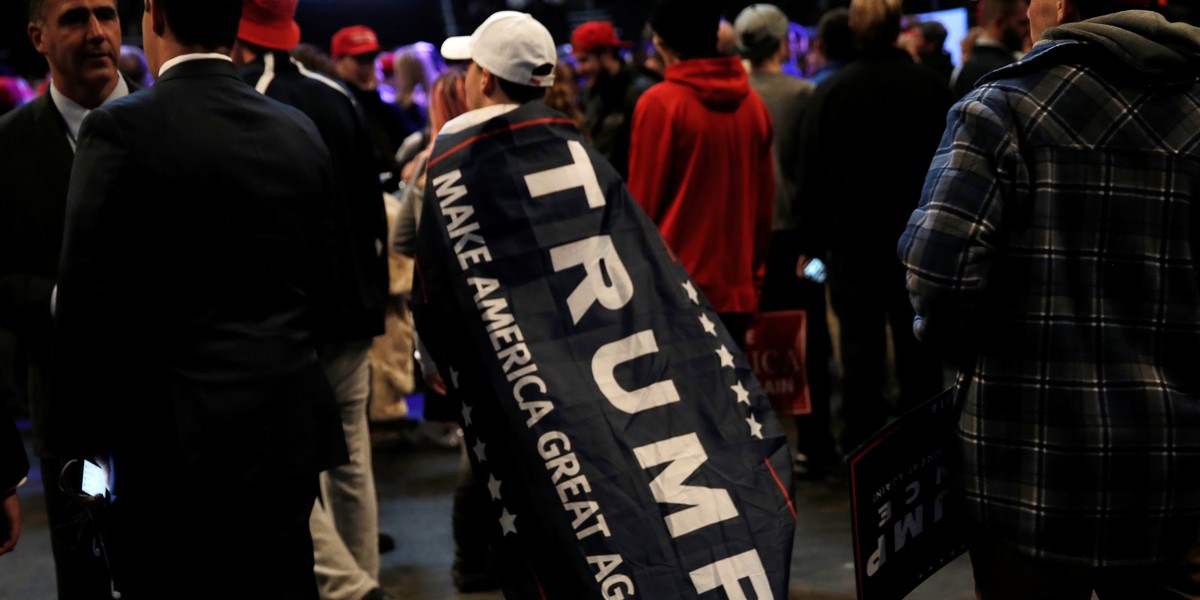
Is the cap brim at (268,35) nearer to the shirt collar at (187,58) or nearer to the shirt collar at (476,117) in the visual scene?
the shirt collar at (476,117)

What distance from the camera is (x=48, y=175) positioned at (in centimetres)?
310

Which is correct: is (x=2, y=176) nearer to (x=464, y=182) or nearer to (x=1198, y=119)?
(x=464, y=182)

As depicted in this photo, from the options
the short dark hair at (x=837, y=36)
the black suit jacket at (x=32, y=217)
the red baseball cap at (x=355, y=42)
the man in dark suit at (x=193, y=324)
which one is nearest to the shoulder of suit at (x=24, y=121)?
the black suit jacket at (x=32, y=217)

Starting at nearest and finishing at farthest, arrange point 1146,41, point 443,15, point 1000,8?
1. point 1146,41
2. point 1000,8
3. point 443,15

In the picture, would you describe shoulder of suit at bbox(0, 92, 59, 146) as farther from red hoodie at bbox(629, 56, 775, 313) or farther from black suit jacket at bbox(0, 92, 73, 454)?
red hoodie at bbox(629, 56, 775, 313)

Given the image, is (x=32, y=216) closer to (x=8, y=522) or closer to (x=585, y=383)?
(x=8, y=522)

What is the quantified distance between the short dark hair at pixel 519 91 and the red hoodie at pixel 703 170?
44.4 inches

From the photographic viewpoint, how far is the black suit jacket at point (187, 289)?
2.48 metres

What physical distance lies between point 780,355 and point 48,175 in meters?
2.76

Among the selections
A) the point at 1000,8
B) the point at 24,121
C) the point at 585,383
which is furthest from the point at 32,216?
the point at 1000,8

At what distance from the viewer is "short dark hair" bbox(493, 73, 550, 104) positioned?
11.1 feet

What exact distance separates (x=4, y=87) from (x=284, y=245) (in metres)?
6.45

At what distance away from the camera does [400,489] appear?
594cm

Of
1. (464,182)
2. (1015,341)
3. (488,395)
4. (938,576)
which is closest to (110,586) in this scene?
(488,395)
